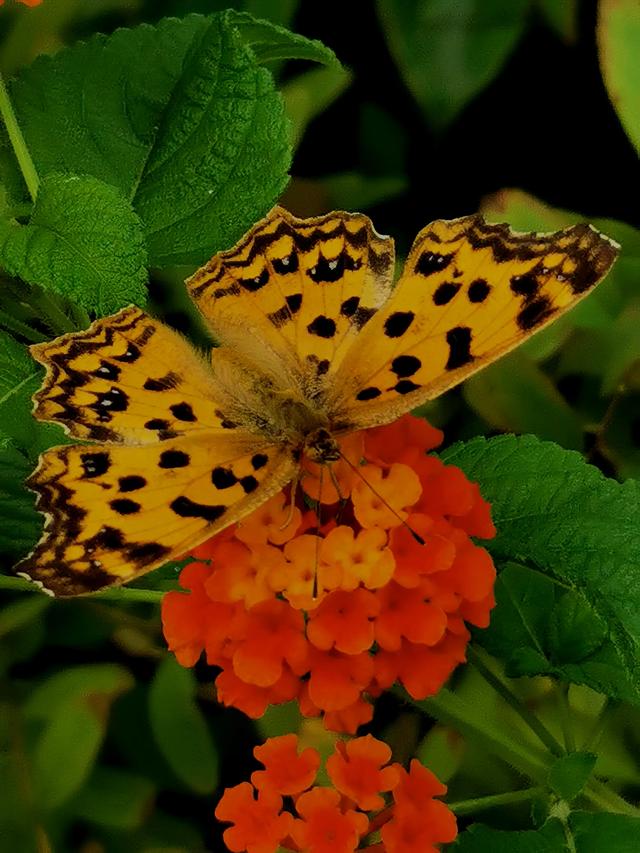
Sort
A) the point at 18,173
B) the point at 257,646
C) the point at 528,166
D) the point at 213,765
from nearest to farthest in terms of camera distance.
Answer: the point at 257,646
the point at 18,173
the point at 213,765
the point at 528,166

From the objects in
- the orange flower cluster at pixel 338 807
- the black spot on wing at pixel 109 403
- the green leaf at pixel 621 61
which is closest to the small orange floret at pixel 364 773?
the orange flower cluster at pixel 338 807

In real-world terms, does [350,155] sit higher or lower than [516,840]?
higher

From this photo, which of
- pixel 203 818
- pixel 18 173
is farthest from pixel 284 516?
pixel 203 818

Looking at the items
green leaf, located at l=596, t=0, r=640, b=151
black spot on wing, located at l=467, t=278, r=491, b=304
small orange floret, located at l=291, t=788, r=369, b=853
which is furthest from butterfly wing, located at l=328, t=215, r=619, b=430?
green leaf, located at l=596, t=0, r=640, b=151

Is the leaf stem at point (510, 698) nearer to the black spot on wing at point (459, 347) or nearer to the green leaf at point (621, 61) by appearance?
the black spot on wing at point (459, 347)

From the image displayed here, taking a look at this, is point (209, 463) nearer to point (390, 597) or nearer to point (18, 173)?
point (390, 597)

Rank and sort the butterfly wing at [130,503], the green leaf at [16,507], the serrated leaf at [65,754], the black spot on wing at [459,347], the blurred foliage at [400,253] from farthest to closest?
the serrated leaf at [65,754] → the green leaf at [16,507] → the blurred foliage at [400,253] → the black spot on wing at [459,347] → the butterfly wing at [130,503]

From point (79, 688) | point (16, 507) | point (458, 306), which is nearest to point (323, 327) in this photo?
point (458, 306)
